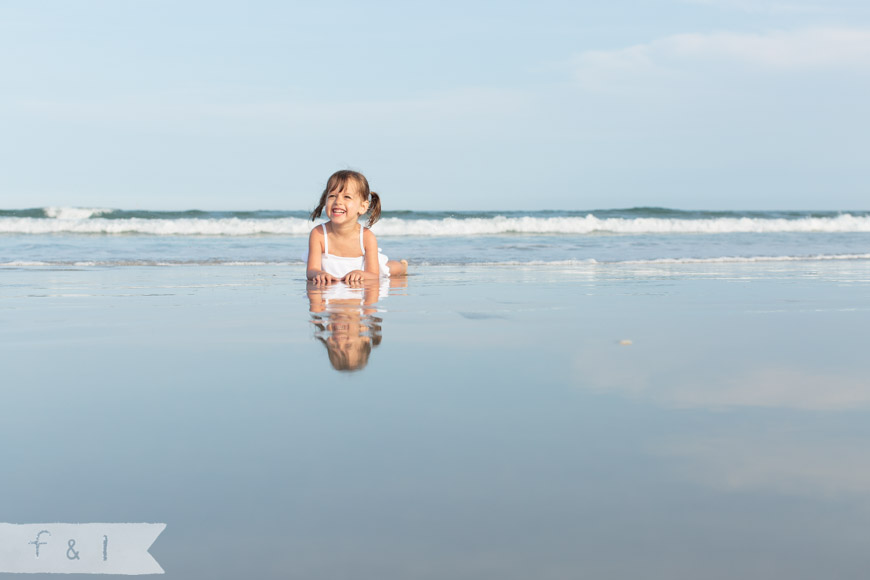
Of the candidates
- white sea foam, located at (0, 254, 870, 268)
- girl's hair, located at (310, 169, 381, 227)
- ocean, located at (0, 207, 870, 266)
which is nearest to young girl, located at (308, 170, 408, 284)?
girl's hair, located at (310, 169, 381, 227)

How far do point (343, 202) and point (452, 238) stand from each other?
10124mm

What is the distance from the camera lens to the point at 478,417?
1.87 m

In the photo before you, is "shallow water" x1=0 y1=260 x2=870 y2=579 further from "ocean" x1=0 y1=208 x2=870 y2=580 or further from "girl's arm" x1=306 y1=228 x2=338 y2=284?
"girl's arm" x1=306 y1=228 x2=338 y2=284

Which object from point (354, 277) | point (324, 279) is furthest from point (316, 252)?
point (354, 277)

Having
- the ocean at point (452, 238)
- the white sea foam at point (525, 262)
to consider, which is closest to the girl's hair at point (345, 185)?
the white sea foam at point (525, 262)

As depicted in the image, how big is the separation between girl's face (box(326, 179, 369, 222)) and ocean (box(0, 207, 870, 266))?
124 inches

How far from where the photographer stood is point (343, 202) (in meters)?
6.20

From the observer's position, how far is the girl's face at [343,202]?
243 inches

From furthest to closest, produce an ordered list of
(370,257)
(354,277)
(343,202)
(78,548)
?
(370,257) → (343,202) → (354,277) → (78,548)

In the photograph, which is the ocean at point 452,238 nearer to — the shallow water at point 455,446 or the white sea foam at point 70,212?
the white sea foam at point 70,212

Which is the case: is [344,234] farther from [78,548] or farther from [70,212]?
[70,212]

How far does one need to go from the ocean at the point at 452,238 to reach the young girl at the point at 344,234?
2.89 m

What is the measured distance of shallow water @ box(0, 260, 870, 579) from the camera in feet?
3.84

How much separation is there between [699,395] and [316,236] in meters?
4.65
